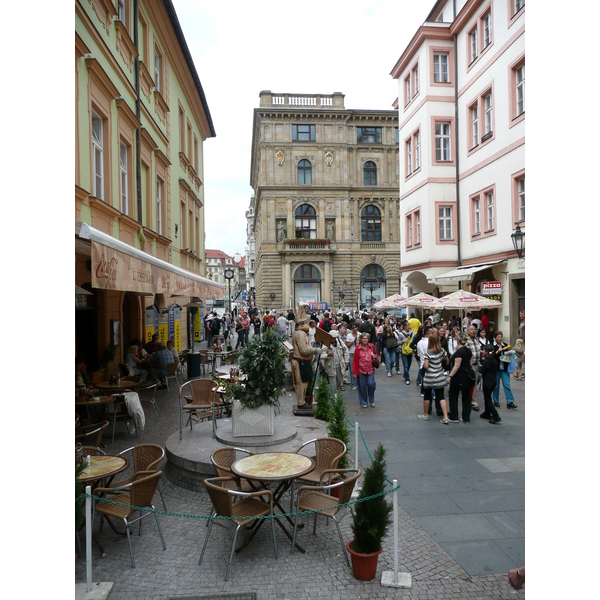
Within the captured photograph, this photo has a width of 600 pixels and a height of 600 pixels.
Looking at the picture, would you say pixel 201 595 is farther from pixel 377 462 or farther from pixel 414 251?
pixel 414 251

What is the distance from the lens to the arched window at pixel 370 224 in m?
55.2

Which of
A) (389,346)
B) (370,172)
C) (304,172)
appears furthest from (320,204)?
(389,346)

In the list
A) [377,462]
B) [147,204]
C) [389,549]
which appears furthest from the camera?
[147,204]

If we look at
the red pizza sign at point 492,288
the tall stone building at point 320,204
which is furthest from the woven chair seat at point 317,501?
the tall stone building at point 320,204

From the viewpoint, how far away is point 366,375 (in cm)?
1166

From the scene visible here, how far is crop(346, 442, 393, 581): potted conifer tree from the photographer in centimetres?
A: 457

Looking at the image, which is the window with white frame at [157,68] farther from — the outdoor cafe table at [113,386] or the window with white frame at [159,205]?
the outdoor cafe table at [113,386]

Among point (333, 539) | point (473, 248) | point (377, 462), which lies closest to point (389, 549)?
point (333, 539)

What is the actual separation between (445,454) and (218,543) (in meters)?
4.31

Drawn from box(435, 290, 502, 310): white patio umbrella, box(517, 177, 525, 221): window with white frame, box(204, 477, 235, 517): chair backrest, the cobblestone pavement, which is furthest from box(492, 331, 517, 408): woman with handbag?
box(517, 177, 525, 221): window with white frame

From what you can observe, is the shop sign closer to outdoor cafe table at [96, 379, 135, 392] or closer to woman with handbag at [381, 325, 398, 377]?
woman with handbag at [381, 325, 398, 377]

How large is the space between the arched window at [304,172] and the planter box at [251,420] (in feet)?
157

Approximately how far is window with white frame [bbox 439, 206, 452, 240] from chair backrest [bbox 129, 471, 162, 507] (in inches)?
855

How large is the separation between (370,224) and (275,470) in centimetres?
5178
